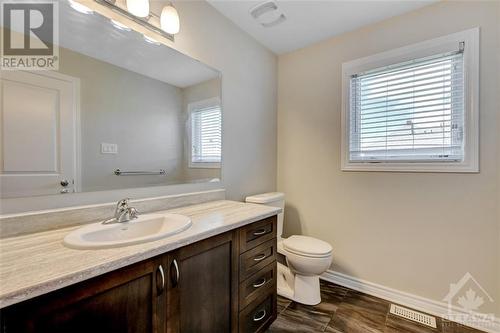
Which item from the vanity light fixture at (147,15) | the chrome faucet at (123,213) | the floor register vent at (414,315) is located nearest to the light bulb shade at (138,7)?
the vanity light fixture at (147,15)

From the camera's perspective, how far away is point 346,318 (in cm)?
167

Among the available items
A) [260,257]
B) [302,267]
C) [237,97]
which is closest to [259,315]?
[260,257]

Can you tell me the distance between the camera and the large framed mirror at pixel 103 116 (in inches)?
38.0

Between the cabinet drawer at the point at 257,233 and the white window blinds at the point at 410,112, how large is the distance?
1098 mm

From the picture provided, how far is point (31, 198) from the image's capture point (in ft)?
3.27

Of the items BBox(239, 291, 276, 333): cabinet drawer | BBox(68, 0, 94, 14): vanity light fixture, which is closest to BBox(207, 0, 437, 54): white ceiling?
BBox(68, 0, 94, 14): vanity light fixture

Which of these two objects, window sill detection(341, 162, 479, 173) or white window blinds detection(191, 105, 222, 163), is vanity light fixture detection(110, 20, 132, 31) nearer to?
white window blinds detection(191, 105, 222, 163)

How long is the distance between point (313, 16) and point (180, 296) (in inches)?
87.7

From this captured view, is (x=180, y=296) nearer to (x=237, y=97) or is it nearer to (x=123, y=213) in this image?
(x=123, y=213)

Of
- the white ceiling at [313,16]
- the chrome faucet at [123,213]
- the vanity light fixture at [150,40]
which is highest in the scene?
the white ceiling at [313,16]

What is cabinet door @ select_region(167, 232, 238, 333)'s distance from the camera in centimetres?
95

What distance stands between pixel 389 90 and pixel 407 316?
1.81 meters

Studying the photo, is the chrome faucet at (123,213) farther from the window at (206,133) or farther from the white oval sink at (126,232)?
the window at (206,133)

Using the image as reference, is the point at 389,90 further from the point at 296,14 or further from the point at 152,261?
the point at 152,261
